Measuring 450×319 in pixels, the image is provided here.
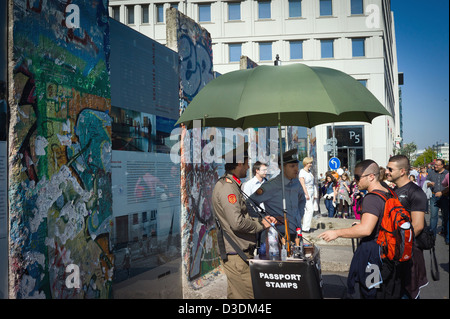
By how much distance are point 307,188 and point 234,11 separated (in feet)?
85.0

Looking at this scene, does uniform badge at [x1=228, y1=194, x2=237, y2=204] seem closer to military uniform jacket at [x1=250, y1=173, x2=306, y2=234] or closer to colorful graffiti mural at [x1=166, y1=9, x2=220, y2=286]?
military uniform jacket at [x1=250, y1=173, x2=306, y2=234]

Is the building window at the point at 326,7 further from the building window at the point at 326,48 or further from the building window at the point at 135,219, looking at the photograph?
the building window at the point at 135,219

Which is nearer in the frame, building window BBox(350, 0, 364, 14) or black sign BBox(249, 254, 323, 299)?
black sign BBox(249, 254, 323, 299)

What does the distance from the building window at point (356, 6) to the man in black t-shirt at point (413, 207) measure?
99.9 ft

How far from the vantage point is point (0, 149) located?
10.3 feet

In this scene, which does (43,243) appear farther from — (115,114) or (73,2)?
(73,2)


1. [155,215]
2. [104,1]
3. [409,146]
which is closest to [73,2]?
[104,1]

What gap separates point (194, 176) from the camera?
20.8ft

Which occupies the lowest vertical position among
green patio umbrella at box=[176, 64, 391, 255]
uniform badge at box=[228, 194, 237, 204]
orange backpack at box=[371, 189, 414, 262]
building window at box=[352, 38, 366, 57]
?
orange backpack at box=[371, 189, 414, 262]

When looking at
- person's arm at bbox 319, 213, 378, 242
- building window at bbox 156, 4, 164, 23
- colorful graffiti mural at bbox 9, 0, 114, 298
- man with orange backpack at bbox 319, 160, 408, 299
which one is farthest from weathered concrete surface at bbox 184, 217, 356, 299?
building window at bbox 156, 4, 164, 23

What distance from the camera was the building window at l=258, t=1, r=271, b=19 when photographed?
33.1 metres

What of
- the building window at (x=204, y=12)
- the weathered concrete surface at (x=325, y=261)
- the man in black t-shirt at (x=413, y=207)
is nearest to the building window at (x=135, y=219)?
the weathered concrete surface at (x=325, y=261)
